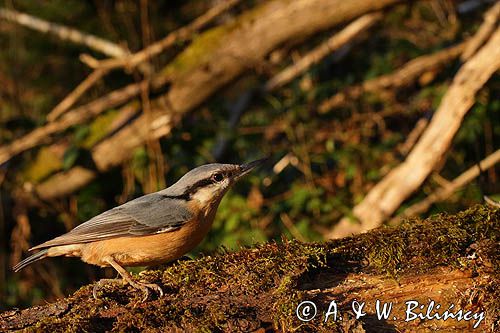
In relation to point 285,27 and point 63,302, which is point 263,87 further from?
point 63,302

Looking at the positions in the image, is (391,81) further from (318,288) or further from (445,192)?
(318,288)

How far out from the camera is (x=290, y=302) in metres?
3.17

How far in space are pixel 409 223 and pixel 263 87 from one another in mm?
4723

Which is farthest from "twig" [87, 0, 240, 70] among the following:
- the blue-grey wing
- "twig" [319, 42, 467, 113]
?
the blue-grey wing

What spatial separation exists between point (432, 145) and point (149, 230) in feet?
10.8

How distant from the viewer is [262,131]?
8.08 metres

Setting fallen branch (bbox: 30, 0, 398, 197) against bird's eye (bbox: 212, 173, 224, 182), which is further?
fallen branch (bbox: 30, 0, 398, 197)

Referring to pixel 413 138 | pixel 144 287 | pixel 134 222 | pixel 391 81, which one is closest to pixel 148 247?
pixel 134 222

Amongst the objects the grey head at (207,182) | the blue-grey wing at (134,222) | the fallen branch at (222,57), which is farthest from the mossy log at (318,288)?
the fallen branch at (222,57)

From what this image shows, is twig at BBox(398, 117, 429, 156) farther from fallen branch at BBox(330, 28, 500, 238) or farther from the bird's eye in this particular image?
the bird's eye

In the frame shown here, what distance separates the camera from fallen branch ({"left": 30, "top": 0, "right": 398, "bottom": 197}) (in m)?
7.54

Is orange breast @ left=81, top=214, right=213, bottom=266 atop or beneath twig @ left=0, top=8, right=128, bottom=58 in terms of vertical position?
beneath

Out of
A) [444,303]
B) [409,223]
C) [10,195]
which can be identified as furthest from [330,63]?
[444,303]

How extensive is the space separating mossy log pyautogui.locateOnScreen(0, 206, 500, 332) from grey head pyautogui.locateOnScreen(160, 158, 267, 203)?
0.88 metres
